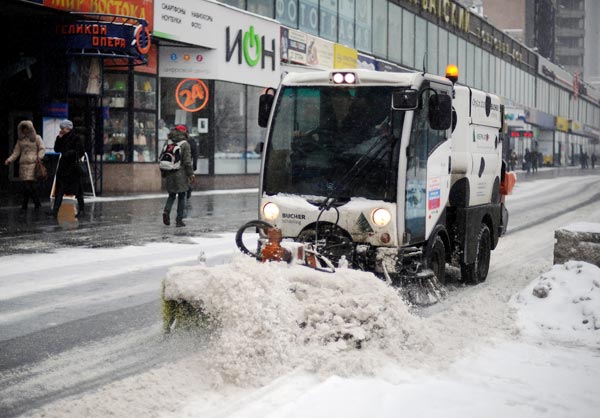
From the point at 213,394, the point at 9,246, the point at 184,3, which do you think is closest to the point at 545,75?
the point at 184,3

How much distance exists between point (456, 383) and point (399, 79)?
11.9 ft

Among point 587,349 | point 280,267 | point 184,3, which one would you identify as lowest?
point 587,349

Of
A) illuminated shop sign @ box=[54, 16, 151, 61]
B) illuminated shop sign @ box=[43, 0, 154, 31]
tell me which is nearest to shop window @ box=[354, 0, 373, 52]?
illuminated shop sign @ box=[43, 0, 154, 31]

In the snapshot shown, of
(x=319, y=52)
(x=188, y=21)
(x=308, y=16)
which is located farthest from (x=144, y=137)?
(x=308, y=16)

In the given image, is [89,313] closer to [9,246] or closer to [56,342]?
[56,342]

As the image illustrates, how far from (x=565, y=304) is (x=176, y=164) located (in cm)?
932

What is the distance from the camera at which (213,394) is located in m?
5.45

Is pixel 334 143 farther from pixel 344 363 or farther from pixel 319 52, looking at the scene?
pixel 319 52

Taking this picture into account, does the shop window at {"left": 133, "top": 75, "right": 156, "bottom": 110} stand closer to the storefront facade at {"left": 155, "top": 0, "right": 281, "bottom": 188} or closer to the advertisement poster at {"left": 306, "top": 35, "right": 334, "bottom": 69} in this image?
the storefront facade at {"left": 155, "top": 0, "right": 281, "bottom": 188}

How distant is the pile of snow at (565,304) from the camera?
749 centimetres

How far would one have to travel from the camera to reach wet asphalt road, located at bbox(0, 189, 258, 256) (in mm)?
13297

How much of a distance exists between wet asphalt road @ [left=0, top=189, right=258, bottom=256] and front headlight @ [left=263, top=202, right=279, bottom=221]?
476cm

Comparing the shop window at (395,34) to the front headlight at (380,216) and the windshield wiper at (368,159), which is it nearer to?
the windshield wiper at (368,159)

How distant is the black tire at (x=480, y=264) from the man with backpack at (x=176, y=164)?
22.5ft
